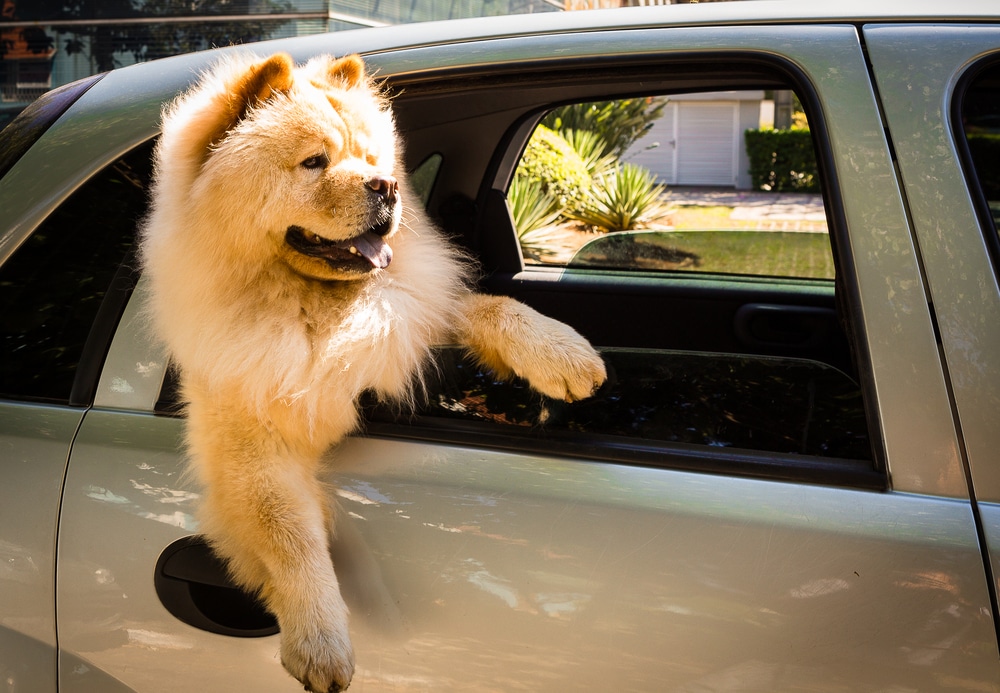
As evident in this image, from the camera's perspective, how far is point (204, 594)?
1540 mm

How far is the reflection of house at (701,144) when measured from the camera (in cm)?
914

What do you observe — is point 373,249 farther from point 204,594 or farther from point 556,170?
point 556,170

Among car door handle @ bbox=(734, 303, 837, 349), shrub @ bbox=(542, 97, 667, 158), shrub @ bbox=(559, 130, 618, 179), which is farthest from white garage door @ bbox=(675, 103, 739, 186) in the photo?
car door handle @ bbox=(734, 303, 837, 349)

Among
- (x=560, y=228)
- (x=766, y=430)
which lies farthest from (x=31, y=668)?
(x=560, y=228)

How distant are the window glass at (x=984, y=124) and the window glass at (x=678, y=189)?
54.1 inches

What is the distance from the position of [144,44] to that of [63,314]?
11608mm

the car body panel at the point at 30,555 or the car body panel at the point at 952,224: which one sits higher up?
the car body panel at the point at 952,224

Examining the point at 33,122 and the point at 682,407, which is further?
the point at 33,122

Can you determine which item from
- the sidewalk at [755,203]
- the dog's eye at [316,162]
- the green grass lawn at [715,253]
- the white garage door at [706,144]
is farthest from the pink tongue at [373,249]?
the white garage door at [706,144]

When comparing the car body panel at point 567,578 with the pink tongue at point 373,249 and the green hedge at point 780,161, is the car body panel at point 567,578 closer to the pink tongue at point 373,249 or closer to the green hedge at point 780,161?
the pink tongue at point 373,249

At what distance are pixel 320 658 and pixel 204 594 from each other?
0.28 m

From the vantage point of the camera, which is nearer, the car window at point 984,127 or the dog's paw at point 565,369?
the car window at point 984,127

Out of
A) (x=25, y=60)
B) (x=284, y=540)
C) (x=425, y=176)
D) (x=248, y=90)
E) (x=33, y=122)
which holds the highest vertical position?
(x=25, y=60)

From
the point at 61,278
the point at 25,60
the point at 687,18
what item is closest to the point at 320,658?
the point at 61,278
